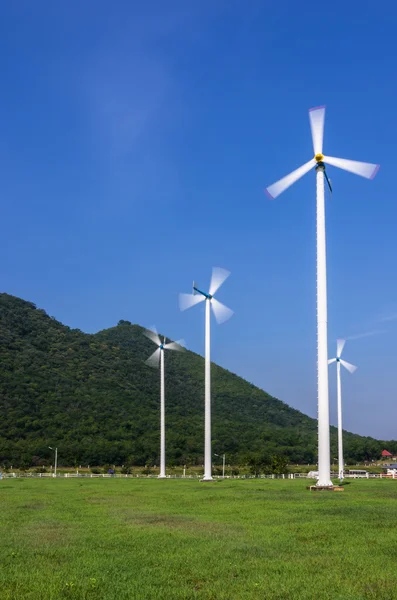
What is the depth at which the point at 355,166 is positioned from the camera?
4394 centimetres

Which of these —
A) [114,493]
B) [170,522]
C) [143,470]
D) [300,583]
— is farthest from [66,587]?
[143,470]

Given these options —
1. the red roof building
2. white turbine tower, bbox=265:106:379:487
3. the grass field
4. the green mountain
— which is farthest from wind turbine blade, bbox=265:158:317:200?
the red roof building

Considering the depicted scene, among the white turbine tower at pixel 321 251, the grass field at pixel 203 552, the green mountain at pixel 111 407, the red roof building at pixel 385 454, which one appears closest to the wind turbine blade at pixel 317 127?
the white turbine tower at pixel 321 251

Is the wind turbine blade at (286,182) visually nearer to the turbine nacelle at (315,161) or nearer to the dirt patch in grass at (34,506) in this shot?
the turbine nacelle at (315,161)

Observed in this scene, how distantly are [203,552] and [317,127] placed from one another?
117 ft

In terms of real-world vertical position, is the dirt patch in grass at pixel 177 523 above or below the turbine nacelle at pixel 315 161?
below

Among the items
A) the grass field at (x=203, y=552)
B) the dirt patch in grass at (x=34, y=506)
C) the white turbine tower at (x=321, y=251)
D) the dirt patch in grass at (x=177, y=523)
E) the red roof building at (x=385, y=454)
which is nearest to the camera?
the grass field at (x=203, y=552)

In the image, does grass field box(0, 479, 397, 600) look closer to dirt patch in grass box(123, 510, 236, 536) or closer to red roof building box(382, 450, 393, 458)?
dirt patch in grass box(123, 510, 236, 536)

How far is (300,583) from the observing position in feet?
46.9

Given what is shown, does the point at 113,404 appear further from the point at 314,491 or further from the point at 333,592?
the point at 333,592

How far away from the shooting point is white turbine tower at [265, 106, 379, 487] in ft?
136

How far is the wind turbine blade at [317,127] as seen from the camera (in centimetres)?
4653

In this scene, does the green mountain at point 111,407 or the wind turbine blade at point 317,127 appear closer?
the wind turbine blade at point 317,127

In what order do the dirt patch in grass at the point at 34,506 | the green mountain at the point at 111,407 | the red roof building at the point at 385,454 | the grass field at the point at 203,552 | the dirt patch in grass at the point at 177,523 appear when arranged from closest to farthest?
the grass field at the point at 203,552 < the dirt patch in grass at the point at 177,523 < the dirt patch in grass at the point at 34,506 < the green mountain at the point at 111,407 < the red roof building at the point at 385,454
